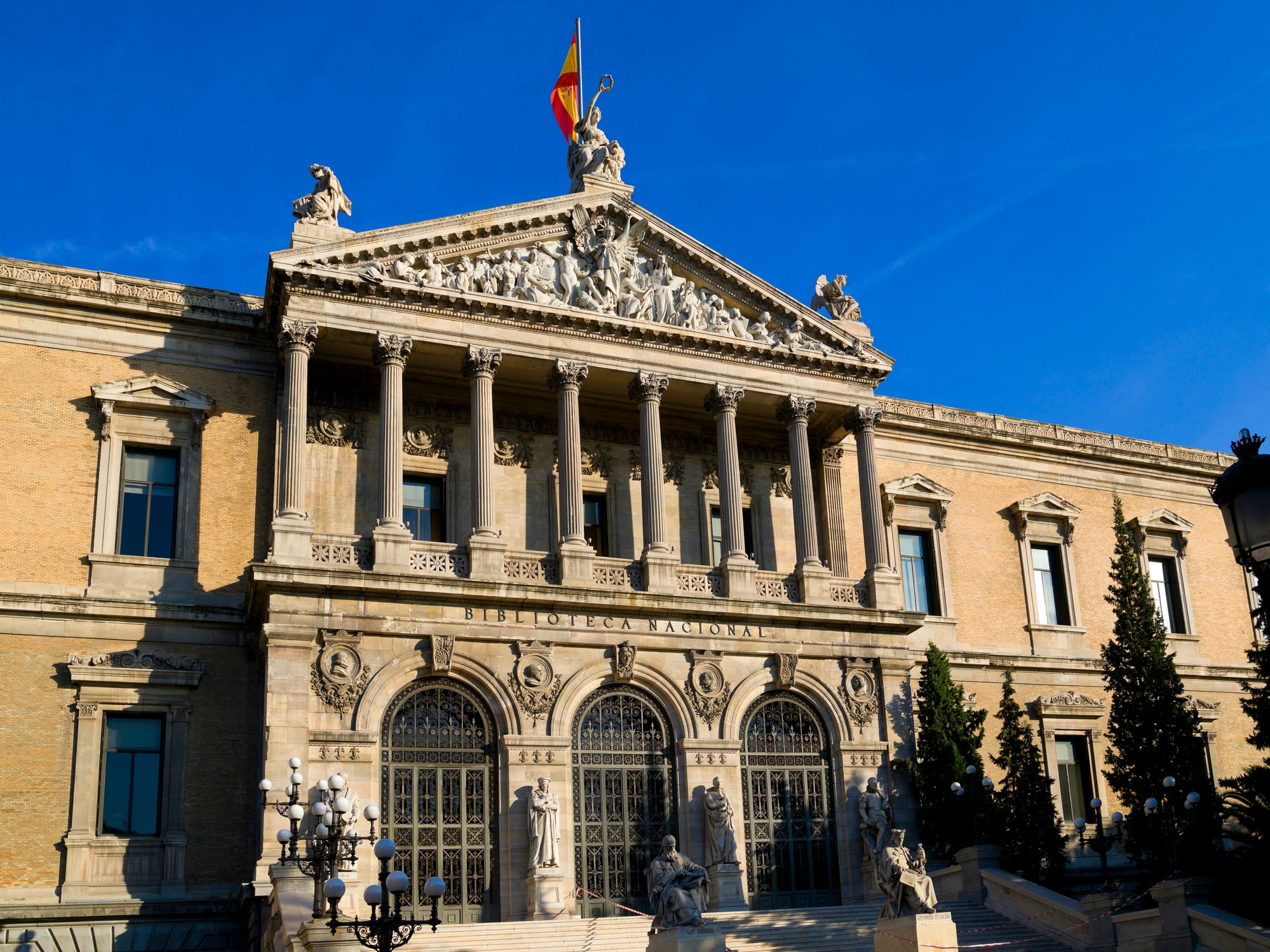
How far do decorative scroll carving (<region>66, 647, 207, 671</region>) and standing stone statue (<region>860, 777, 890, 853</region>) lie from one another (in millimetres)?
13792

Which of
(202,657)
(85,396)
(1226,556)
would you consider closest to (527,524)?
(202,657)

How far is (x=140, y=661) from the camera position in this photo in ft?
85.0

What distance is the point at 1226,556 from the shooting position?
41.4 metres

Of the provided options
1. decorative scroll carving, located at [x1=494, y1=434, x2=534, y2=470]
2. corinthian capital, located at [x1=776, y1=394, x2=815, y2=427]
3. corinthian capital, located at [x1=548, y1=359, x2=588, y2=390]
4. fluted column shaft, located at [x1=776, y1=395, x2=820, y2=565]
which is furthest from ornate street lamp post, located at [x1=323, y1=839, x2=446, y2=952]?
corinthian capital, located at [x1=776, y1=394, x2=815, y2=427]

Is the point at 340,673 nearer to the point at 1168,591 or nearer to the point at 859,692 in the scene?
the point at 859,692

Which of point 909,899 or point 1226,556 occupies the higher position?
point 1226,556

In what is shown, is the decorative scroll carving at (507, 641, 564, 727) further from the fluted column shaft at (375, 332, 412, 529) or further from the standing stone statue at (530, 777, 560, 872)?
the fluted column shaft at (375, 332, 412, 529)

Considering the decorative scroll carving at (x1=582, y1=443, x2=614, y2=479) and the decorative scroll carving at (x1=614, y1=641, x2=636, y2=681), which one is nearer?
the decorative scroll carving at (x1=614, y1=641, x2=636, y2=681)

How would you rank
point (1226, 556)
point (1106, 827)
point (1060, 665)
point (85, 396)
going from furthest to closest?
point (1226, 556)
point (1060, 665)
point (1106, 827)
point (85, 396)

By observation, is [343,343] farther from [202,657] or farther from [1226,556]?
[1226,556]

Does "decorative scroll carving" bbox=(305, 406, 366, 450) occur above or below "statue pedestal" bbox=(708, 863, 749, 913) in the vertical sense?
above

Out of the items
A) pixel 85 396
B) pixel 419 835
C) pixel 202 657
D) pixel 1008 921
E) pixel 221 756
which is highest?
pixel 85 396

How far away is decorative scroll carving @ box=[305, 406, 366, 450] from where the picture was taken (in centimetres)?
2898

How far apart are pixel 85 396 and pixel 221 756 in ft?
26.0
